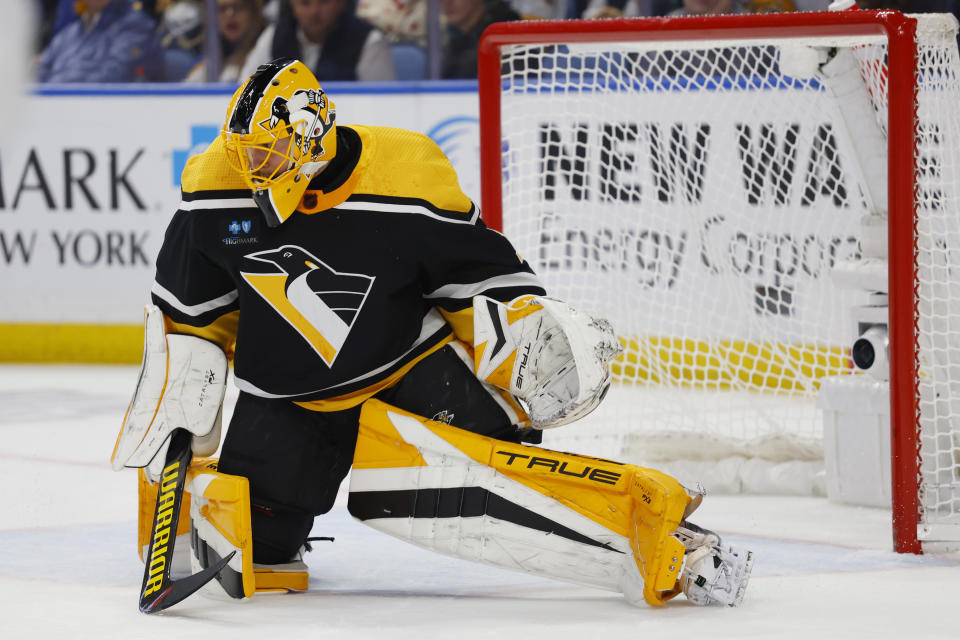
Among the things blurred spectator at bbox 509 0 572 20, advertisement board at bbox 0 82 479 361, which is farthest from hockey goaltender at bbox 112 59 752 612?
blurred spectator at bbox 509 0 572 20

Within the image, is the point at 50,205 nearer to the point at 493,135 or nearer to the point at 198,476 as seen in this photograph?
the point at 493,135

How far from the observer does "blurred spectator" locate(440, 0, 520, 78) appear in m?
6.04

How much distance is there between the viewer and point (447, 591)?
2.53 m

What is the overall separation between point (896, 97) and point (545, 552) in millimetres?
1137

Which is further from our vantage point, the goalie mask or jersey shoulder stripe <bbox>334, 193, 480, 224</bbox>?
jersey shoulder stripe <bbox>334, 193, 480, 224</bbox>

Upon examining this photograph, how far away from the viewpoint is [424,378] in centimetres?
250

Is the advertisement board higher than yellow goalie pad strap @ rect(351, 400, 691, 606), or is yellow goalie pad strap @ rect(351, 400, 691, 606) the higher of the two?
the advertisement board


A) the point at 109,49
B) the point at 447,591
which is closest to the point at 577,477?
the point at 447,591

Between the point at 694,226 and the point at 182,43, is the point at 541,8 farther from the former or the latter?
the point at 694,226

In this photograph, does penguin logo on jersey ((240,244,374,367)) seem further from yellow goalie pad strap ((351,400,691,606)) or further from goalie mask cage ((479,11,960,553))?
goalie mask cage ((479,11,960,553))

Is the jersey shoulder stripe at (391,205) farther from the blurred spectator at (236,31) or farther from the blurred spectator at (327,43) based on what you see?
the blurred spectator at (236,31)

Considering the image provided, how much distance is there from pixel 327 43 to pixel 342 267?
3.96m

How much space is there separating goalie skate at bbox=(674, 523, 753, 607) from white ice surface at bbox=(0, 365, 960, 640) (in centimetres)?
3

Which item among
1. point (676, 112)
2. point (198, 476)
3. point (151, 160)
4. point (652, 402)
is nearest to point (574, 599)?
point (198, 476)
